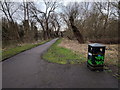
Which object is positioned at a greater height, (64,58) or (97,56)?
(97,56)

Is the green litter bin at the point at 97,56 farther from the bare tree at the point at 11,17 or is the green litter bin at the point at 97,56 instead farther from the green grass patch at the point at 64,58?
the bare tree at the point at 11,17

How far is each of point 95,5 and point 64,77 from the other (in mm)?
20874

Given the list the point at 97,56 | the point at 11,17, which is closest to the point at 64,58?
the point at 97,56

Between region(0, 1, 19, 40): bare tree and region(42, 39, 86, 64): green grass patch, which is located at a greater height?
region(0, 1, 19, 40): bare tree

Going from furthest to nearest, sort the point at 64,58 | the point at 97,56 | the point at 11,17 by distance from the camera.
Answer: the point at 11,17 < the point at 64,58 < the point at 97,56

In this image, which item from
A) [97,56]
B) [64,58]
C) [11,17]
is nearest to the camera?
[97,56]

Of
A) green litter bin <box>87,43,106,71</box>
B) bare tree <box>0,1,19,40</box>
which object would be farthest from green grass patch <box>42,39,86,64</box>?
bare tree <box>0,1,19,40</box>

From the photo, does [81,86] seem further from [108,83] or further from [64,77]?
[108,83]

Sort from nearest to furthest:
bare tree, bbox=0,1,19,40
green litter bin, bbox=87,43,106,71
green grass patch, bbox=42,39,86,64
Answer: green litter bin, bbox=87,43,106,71, green grass patch, bbox=42,39,86,64, bare tree, bbox=0,1,19,40

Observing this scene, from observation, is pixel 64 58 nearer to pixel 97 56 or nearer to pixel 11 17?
pixel 97 56

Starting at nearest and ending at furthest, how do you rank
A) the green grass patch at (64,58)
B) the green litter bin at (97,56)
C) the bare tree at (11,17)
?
the green litter bin at (97,56)
the green grass patch at (64,58)
the bare tree at (11,17)

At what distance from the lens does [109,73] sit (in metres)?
2.99

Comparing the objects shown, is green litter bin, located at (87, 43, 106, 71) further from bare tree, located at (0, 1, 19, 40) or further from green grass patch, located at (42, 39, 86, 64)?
bare tree, located at (0, 1, 19, 40)

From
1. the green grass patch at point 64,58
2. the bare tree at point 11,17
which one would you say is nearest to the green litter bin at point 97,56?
the green grass patch at point 64,58
